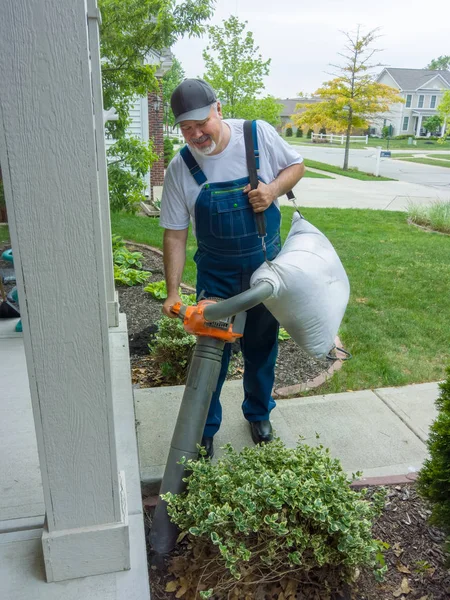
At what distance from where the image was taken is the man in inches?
83.7

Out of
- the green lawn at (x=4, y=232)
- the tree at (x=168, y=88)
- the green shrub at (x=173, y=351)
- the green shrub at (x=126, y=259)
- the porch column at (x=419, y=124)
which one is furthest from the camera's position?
the porch column at (x=419, y=124)

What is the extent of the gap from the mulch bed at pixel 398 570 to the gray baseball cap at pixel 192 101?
69.7 inches

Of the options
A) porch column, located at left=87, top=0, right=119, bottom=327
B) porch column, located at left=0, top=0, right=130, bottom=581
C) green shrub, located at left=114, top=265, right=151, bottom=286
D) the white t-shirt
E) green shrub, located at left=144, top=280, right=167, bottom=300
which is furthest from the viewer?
green shrub, located at left=114, top=265, right=151, bottom=286

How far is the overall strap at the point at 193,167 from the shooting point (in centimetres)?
222

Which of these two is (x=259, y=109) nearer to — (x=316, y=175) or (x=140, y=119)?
(x=140, y=119)

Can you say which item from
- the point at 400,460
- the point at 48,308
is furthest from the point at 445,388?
the point at 48,308

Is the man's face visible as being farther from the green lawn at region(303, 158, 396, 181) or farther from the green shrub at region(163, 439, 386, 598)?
the green lawn at region(303, 158, 396, 181)

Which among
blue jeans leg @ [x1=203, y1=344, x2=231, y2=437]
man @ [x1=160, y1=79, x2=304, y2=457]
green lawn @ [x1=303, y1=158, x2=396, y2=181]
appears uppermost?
man @ [x1=160, y1=79, x2=304, y2=457]

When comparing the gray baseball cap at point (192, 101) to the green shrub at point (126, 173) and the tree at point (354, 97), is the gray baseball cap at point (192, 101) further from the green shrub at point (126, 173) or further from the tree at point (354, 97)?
the tree at point (354, 97)

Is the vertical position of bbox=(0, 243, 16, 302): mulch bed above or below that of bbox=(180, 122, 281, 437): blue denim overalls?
below

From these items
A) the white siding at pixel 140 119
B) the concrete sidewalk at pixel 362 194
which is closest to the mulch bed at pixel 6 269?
the white siding at pixel 140 119

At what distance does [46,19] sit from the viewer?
4.10 feet

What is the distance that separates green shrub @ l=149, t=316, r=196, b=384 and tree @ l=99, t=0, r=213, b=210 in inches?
138

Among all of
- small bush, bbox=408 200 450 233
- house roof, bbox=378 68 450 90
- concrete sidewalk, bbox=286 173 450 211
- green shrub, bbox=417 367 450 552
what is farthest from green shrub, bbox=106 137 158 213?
house roof, bbox=378 68 450 90
